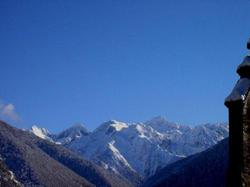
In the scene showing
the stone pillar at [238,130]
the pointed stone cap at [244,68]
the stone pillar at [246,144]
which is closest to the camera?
the stone pillar at [246,144]

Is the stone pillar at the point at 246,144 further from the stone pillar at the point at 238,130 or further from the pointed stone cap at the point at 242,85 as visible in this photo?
the pointed stone cap at the point at 242,85

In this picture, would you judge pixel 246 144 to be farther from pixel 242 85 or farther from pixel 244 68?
pixel 244 68

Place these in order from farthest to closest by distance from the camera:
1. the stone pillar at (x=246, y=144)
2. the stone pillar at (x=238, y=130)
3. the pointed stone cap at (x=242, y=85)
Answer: the pointed stone cap at (x=242, y=85), the stone pillar at (x=238, y=130), the stone pillar at (x=246, y=144)

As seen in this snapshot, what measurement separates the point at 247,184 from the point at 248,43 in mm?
2040

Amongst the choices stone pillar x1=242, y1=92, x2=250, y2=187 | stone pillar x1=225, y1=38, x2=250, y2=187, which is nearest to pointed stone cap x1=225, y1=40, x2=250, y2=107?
stone pillar x1=225, y1=38, x2=250, y2=187

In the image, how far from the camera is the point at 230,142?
8.31 meters

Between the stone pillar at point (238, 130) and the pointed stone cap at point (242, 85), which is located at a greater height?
the pointed stone cap at point (242, 85)

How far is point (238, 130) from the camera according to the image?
8227 mm

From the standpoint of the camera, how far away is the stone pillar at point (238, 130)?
318 inches

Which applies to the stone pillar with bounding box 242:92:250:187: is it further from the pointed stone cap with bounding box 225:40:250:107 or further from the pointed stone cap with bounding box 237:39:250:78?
the pointed stone cap with bounding box 237:39:250:78

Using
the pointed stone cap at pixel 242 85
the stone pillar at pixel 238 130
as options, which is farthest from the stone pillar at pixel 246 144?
the pointed stone cap at pixel 242 85

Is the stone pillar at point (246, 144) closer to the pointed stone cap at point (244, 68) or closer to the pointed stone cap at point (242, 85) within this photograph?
the pointed stone cap at point (242, 85)

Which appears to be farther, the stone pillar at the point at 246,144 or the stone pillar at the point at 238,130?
the stone pillar at the point at 238,130

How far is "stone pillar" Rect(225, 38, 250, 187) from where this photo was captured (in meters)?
8.07
